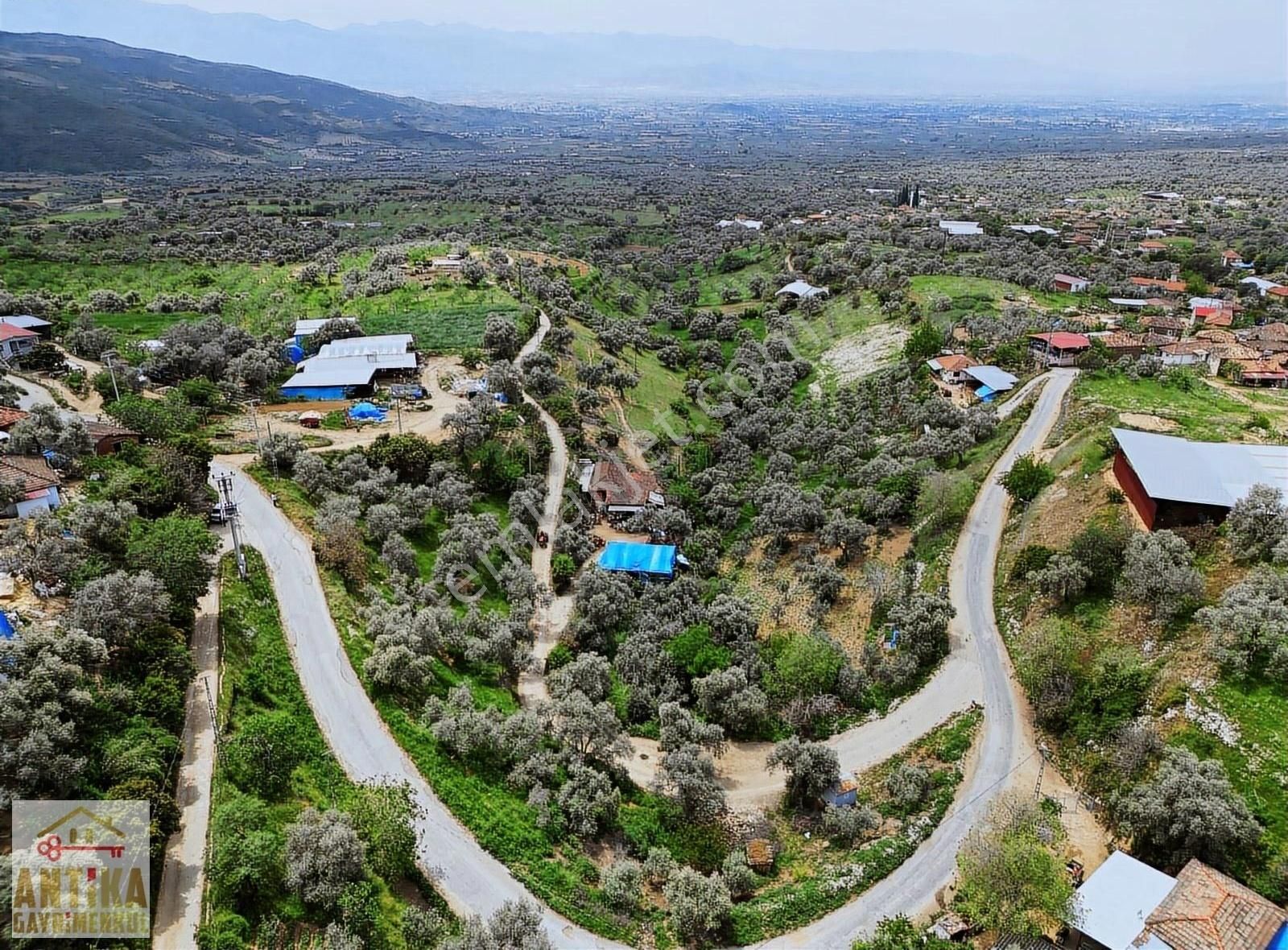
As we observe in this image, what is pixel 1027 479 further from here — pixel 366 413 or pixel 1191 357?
pixel 366 413

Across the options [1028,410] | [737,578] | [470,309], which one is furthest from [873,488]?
[470,309]

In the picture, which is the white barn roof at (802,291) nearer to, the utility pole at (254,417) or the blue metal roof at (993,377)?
the blue metal roof at (993,377)

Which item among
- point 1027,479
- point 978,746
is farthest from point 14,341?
point 1027,479

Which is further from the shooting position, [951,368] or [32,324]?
[951,368]

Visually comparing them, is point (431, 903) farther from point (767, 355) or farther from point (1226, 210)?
point (1226, 210)

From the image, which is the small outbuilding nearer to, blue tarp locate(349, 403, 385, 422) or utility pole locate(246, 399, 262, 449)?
blue tarp locate(349, 403, 385, 422)

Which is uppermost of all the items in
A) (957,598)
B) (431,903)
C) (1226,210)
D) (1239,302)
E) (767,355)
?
(1226,210)

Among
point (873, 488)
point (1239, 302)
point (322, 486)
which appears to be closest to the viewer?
point (322, 486)
